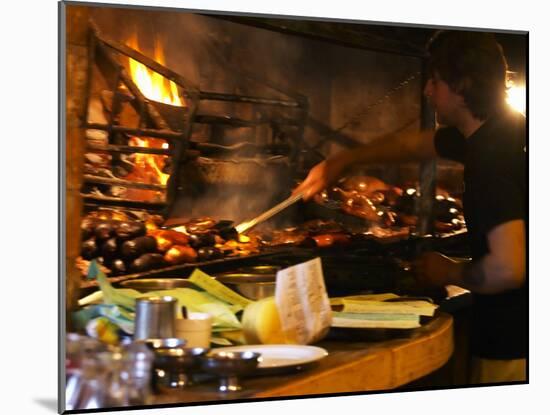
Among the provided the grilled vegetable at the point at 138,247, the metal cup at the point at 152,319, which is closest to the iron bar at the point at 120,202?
the grilled vegetable at the point at 138,247

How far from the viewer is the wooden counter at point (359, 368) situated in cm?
408

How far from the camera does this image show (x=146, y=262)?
407 centimetres

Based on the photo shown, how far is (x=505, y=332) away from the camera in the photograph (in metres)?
4.71

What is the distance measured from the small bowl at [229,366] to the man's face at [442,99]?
1.23m

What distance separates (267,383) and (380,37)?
4.58 feet

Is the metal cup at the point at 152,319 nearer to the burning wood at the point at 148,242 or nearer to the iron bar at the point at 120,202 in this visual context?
the burning wood at the point at 148,242

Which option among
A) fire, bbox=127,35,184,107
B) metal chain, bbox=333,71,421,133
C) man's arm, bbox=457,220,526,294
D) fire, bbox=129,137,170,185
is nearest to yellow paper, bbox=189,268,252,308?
fire, bbox=129,137,170,185

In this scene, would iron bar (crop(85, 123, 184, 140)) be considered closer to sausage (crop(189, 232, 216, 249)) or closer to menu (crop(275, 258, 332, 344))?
sausage (crop(189, 232, 216, 249))

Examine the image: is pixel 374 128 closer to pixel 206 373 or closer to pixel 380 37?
pixel 380 37

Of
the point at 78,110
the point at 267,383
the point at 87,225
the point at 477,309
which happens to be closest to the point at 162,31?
the point at 78,110

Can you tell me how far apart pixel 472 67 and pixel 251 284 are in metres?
1.25

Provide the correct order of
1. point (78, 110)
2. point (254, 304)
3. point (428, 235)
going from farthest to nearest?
point (428, 235) < point (254, 304) < point (78, 110)

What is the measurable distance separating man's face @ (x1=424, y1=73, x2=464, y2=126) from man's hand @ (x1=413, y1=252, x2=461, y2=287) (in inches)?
20.8

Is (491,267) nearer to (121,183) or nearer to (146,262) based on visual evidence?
(146,262)
